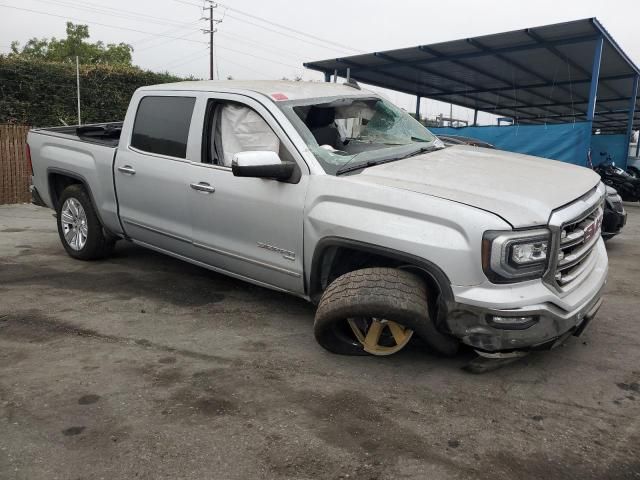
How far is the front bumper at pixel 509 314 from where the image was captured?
2.59 meters

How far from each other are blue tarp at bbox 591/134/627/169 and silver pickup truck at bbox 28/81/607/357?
43.0 feet

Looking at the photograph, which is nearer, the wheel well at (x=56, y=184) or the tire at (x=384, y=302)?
the tire at (x=384, y=302)

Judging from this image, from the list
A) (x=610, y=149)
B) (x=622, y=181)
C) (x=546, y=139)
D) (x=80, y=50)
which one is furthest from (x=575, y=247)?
(x=80, y=50)

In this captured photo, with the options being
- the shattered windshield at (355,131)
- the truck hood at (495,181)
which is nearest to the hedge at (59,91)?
the shattered windshield at (355,131)

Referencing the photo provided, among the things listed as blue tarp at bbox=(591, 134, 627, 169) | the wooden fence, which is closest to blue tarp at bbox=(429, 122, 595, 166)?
blue tarp at bbox=(591, 134, 627, 169)

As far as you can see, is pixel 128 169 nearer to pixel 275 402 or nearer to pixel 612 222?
pixel 275 402

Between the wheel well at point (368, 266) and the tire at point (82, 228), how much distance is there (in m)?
2.88

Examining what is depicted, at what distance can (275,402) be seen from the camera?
2.70 metres

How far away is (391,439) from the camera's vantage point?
238 cm

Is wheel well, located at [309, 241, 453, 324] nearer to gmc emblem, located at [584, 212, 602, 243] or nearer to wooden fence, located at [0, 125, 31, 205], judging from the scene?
gmc emblem, located at [584, 212, 602, 243]

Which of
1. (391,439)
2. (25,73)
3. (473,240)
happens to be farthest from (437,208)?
(25,73)

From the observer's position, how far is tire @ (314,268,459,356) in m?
2.74

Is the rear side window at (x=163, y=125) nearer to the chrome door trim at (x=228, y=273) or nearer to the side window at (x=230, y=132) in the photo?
the side window at (x=230, y=132)

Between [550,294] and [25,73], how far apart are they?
14055 millimetres
